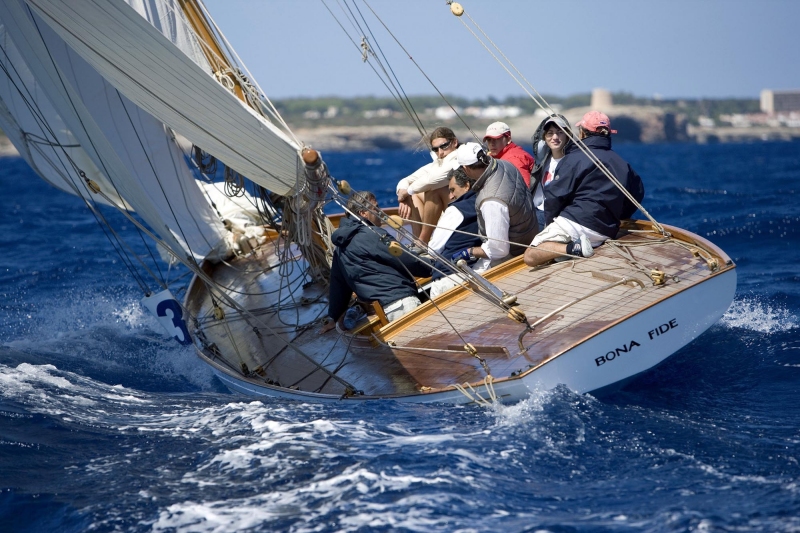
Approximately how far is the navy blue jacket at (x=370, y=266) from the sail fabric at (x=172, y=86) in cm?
66

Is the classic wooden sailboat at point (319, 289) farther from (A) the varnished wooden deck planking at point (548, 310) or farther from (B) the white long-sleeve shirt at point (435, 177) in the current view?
(B) the white long-sleeve shirt at point (435, 177)

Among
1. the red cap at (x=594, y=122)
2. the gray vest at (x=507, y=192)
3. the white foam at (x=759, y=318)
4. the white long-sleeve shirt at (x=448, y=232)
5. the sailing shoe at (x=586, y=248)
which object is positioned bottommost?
the white foam at (x=759, y=318)

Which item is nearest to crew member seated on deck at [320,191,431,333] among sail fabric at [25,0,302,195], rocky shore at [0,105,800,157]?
sail fabric at [25,0,302,195]

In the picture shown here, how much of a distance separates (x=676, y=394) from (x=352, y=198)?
243 cm

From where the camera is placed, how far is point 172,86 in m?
5.55

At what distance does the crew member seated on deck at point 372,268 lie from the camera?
20.5 ft

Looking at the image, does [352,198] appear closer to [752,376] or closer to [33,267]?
[752,376]

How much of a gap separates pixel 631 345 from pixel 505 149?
2.83 meters

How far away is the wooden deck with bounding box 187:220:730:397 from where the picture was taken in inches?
210

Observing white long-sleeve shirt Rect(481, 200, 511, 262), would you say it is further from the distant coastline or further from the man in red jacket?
the distant coastline

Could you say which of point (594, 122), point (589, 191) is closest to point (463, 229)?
point (589, 191)

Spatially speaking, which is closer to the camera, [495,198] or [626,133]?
[495,198]

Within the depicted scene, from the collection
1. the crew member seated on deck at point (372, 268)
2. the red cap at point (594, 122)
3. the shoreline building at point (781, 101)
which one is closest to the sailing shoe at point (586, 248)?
the red cap at point (594, 122)

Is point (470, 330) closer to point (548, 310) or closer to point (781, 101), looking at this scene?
point (548, 310)
